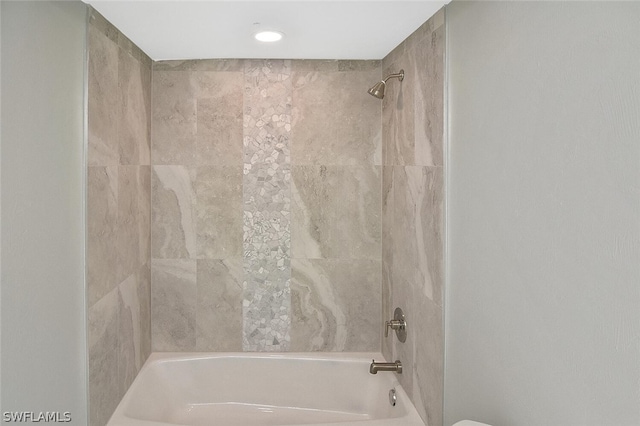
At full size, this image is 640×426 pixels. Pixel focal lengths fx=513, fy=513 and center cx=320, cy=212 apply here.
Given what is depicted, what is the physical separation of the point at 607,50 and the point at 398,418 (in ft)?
5.60

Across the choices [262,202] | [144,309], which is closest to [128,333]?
[144,309]

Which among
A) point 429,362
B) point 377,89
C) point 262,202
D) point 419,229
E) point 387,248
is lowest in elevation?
point 429,362

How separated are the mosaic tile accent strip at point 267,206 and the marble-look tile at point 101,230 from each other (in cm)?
84

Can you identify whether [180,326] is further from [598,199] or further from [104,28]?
[598,199]

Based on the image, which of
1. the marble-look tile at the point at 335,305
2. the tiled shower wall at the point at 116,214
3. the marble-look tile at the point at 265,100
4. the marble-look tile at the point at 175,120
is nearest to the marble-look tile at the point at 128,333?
the tiled shower wall at the point at 116,214

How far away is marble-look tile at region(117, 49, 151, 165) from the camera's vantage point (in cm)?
228

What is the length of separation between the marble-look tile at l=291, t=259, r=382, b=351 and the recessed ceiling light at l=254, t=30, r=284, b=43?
121 centimetres

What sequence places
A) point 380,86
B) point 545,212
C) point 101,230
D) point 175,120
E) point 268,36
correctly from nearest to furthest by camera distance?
point 545,212
point 101,230
point 268,36
point 380,86
point 175,120

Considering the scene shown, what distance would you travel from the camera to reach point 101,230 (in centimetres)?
198

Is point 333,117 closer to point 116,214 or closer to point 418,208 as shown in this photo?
point 418,208

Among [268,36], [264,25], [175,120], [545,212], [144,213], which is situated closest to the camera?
[545,212]

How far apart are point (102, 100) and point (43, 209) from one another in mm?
601

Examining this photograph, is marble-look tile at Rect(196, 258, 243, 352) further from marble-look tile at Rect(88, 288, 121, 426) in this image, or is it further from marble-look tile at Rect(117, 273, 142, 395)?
marble-look tile at Rect(88, 288, 121, 426)

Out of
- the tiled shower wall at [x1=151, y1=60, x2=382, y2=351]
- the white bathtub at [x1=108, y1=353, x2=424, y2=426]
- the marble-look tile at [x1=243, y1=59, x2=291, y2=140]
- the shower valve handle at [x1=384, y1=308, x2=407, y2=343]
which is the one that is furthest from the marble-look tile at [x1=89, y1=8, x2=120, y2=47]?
the shower valve handle at [x1=384, y1=308, x2=407, y2=343]
